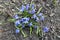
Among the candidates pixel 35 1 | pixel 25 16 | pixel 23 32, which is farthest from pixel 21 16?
pixel 35 1

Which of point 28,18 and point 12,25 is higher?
point 28,18

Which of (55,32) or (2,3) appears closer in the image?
(55,32)

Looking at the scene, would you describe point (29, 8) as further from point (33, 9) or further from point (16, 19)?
point (16, 19)

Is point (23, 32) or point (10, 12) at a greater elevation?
point (10, 12)
